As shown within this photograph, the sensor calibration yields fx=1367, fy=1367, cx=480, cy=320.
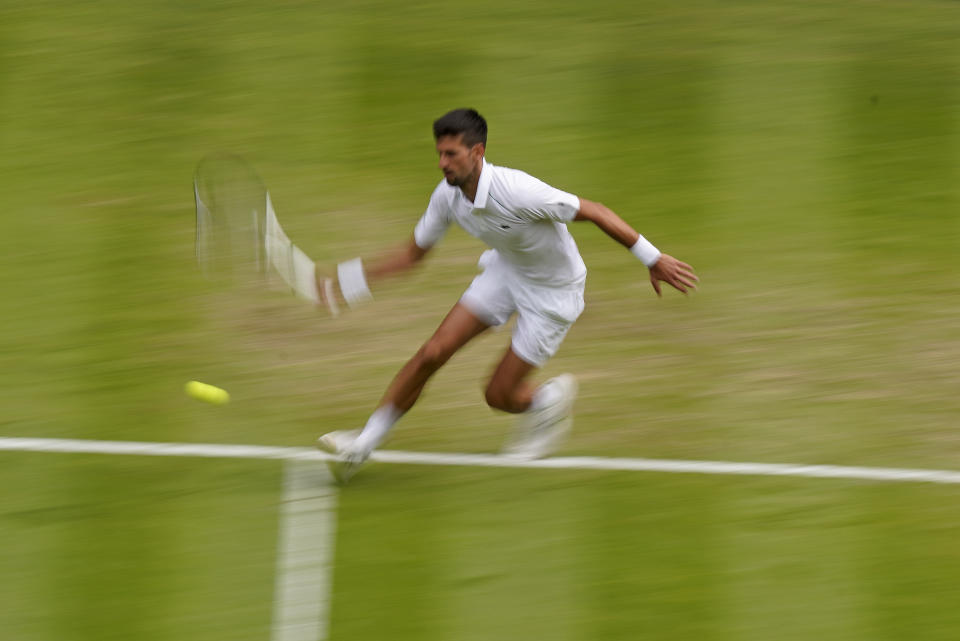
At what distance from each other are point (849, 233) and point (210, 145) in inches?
185

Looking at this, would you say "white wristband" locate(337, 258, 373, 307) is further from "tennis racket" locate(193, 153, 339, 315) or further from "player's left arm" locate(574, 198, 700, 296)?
"player's left arm" locate(574, 198, 700, 296)

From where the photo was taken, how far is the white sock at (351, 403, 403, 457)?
6.70 metres

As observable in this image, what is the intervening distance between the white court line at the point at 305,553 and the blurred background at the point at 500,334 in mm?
75

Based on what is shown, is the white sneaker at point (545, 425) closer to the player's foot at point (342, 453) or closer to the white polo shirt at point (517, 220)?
the white polo shirt at point (517, 220)

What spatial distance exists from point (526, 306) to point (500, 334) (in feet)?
5.79

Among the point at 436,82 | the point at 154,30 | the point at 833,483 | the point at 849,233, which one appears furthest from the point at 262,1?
the point at 833,483

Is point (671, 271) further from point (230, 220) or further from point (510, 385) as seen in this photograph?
point (230, 220)

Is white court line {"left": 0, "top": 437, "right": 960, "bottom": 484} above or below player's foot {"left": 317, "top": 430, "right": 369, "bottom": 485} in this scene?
below

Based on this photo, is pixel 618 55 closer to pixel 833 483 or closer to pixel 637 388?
pixel 637 388

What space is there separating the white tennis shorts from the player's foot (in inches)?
35.5

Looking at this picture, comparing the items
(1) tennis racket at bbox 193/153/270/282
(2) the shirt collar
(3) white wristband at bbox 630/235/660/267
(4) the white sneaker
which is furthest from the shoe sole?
(3) white wristband at bbox 630/235/660/267

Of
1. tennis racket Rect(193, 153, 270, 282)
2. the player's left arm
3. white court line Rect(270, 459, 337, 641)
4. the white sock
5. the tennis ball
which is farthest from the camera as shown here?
tennis racket Rect(193, 153, 270, 282)

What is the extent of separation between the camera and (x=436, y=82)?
1094cm

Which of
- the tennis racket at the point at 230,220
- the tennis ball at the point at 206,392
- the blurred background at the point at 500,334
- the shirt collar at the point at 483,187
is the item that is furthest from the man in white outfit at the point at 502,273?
the tennis racket at the point at 230,220
